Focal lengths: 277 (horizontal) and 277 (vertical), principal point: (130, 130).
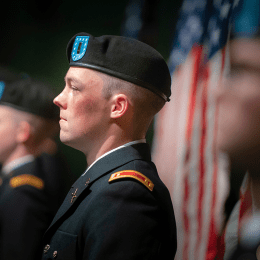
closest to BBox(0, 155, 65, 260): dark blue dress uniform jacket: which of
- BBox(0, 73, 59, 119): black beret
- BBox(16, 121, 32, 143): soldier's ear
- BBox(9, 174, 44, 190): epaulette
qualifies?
BBox(9, 174, 44, 190): epaulette

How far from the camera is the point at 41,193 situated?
1.47m

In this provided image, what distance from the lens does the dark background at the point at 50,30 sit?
1672mm

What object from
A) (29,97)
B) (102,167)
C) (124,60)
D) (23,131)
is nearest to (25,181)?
(23,131)

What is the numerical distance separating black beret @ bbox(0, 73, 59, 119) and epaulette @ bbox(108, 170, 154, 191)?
756 mm

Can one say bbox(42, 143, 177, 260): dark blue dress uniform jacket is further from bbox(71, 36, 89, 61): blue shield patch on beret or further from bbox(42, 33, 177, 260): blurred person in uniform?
bbox(71, 36, 89, 61): blue shield patch on beret

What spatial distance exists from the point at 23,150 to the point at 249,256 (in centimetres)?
122

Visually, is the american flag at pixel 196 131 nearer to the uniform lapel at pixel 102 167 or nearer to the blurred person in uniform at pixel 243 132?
the blurred person in uniform at pixel 243 132

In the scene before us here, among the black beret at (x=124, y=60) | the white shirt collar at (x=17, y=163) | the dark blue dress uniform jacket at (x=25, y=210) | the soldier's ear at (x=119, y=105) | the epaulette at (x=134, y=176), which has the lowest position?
the dark blue dress uniform jacket at (x=25, y=210)

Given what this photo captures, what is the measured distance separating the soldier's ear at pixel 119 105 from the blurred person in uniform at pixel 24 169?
2.09 ft

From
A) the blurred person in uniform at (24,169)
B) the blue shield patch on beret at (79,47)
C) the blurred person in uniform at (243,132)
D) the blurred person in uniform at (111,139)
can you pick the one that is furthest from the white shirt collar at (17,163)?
the blurred person in uniform at (243,132)

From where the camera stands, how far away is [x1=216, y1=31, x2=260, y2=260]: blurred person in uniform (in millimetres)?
1201

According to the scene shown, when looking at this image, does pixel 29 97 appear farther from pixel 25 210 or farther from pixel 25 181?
pixel 25 210

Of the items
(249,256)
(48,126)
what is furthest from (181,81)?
(249,256)

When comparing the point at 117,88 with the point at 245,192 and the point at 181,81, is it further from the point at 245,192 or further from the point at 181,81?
the point at 245,192
